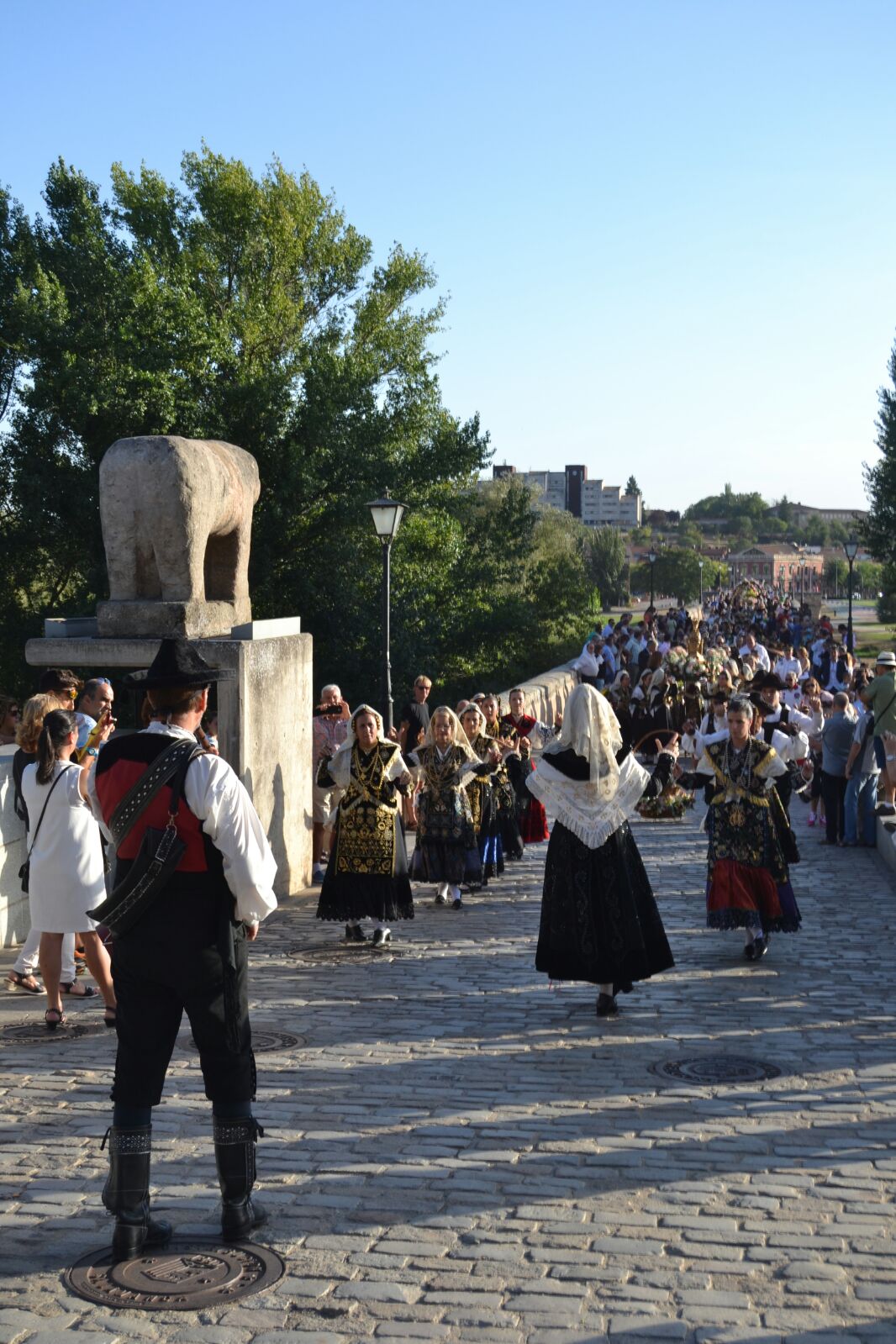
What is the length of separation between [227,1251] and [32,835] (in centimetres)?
352

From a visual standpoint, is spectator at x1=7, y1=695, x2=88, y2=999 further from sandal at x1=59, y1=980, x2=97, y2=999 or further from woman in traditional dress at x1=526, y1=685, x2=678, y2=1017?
woman in traditional dress at x1=526, y1=685, x2=678, y2=1017

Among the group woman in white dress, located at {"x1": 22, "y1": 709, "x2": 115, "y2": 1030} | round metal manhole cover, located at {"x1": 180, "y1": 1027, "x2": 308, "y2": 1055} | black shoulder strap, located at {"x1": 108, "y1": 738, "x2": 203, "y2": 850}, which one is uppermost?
black shoulder strap, located at {"x1": 108, "y1": 738, "x2": 203, "y2": 850}

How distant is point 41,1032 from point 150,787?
344 cm

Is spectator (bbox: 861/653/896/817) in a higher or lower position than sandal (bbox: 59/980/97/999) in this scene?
higher

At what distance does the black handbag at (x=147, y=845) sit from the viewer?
197 inches

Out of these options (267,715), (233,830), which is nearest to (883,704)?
(267,715)

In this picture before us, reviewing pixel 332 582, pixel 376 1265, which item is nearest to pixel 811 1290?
pixel 376 1265

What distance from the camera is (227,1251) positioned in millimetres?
5027

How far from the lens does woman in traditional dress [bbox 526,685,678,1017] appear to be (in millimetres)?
8477

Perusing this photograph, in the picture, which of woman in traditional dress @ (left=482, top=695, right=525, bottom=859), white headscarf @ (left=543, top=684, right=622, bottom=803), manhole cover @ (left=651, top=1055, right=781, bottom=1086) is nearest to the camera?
manhole cover @ (left=651, top=1055, right=781, bottom=1086)

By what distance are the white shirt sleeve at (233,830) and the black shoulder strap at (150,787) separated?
4cm

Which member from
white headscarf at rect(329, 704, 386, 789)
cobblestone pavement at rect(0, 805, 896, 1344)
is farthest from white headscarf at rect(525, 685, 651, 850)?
white headscarf at rect(329, 704, 386, 789)

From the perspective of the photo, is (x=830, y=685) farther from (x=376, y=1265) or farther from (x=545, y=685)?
(x=376, y=1265)

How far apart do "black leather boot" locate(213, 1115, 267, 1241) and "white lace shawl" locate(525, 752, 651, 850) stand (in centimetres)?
378
